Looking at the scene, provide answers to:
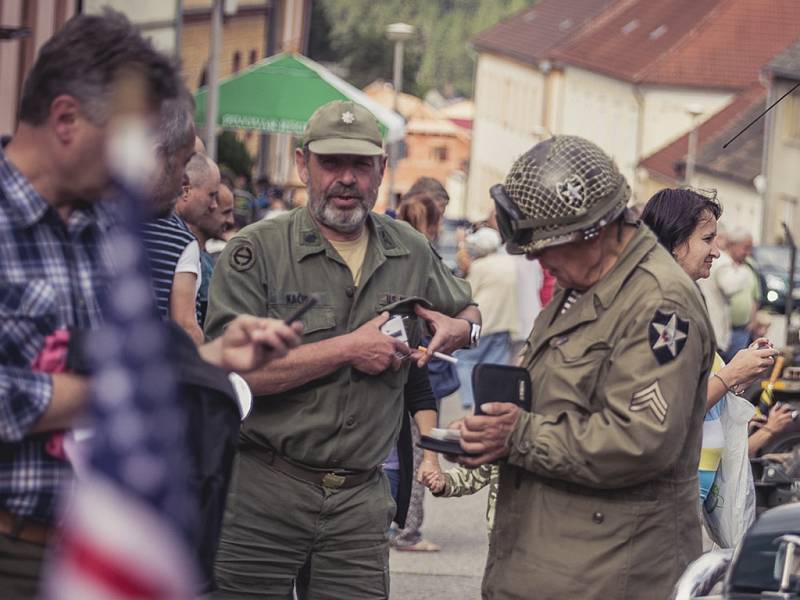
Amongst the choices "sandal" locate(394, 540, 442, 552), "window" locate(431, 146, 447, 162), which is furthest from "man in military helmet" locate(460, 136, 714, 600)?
"window" locate(431, 146, 447, 162)

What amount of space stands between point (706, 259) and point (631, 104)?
2683 inches

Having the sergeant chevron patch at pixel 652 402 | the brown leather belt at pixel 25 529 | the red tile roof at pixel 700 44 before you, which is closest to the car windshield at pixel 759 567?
the sergeant chevron patch at pixel 652 402

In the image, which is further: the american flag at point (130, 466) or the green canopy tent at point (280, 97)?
the green canopy tent at point (280, 97)

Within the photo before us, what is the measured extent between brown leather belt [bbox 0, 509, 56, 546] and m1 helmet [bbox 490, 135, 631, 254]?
1.32 m

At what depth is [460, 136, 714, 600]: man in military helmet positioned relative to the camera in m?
4.29

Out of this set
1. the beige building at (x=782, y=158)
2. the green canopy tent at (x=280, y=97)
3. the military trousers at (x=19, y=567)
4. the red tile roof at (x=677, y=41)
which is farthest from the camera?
the red tile roof at (x=677, y=41)

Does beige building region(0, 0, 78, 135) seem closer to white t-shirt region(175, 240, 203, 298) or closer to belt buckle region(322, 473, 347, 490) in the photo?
white t-shirt region(175, 240, 203, 298)

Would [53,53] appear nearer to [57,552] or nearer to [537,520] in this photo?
[57,552]

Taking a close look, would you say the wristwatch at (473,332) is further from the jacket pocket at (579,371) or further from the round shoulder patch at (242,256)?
the jacket pocket at (579,371)

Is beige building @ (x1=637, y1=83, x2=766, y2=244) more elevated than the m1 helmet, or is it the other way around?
the m1 helmet

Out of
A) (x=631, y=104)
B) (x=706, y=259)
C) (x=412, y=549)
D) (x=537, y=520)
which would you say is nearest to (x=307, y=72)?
(x=412, y=549)

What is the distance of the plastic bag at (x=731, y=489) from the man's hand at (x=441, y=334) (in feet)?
3.06

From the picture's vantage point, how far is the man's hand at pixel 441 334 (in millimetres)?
5652

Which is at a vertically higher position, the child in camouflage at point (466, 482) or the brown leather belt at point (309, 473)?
the child in camouflage at point (466, 482)
